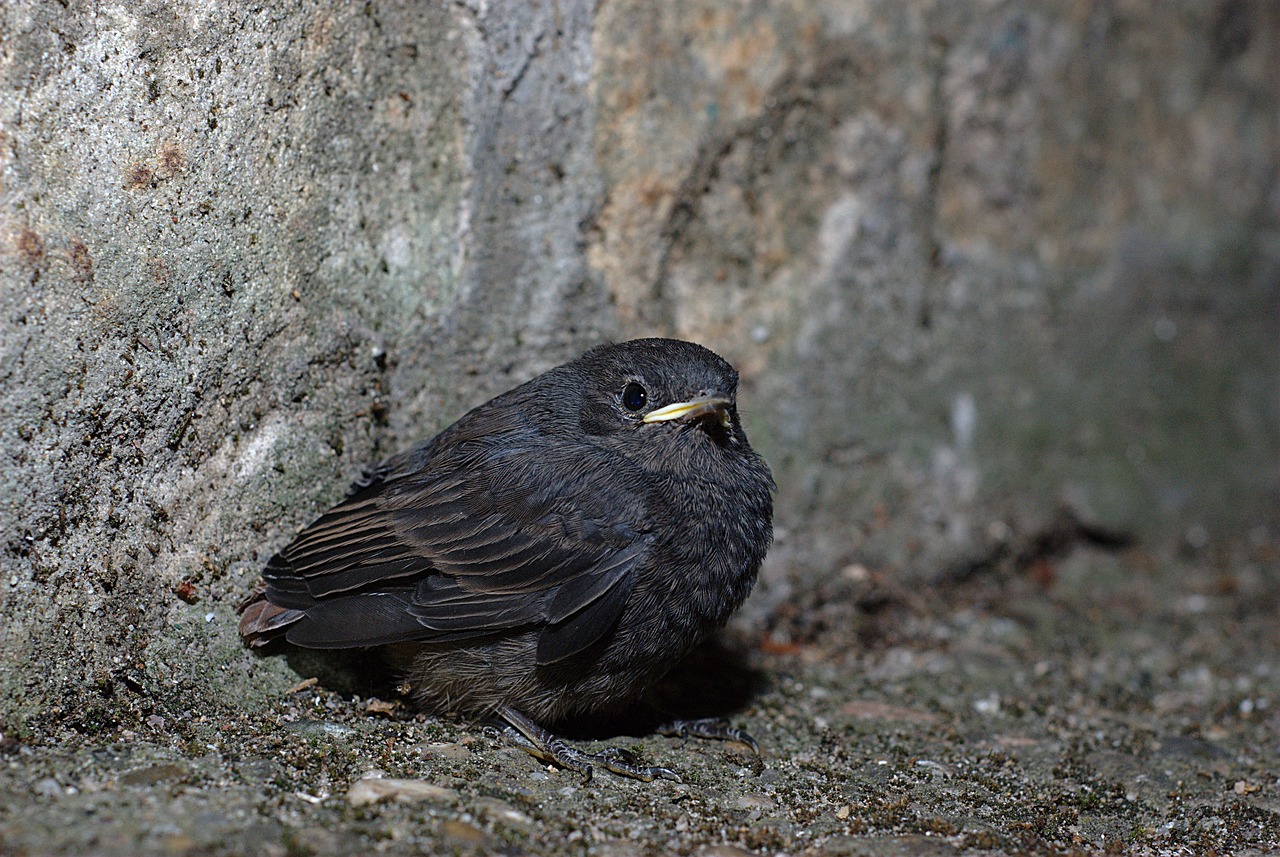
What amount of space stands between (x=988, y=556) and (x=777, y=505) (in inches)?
51.1

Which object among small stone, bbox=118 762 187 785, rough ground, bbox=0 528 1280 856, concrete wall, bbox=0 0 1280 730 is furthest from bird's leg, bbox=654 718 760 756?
small stone, bbox=118 762 187 785

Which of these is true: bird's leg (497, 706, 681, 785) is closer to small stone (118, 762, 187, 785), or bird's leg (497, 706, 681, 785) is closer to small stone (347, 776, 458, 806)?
small stone (347, 776, 458, 806)

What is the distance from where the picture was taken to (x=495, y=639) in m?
3.68

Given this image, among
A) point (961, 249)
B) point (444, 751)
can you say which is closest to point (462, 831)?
point (444, 751)

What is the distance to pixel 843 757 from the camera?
3994 millimetres

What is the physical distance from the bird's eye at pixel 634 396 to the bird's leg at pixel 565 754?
107 centimetres

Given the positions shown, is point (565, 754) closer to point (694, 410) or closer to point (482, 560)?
point (482, 560)

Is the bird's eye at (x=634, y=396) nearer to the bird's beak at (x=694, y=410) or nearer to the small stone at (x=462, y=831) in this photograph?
the bird's beak at (x=694, y=410)

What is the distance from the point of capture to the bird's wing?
3590mm

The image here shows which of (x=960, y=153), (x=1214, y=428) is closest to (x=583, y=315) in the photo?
(x=960, y=153)

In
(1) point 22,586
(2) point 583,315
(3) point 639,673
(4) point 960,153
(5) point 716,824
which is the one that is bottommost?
(5) point 716,824

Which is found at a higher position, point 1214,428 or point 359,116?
point 359,116

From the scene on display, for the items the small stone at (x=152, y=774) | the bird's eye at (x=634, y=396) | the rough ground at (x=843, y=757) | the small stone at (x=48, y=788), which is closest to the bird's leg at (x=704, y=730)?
the rough ground at (x=843, y=757)

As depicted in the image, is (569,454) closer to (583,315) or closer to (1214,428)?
(583,315)
